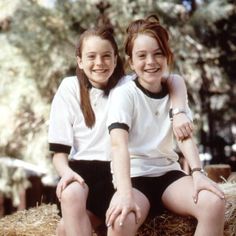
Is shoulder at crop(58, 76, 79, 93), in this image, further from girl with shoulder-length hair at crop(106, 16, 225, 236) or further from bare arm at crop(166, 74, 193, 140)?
bare arm at crop(166, 74, 193, 140)

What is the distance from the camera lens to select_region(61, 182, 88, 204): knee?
1.72m

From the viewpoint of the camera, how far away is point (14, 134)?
19.1ft

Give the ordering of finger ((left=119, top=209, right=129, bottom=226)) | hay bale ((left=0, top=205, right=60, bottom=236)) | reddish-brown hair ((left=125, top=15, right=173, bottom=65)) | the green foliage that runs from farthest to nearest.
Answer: the green foliage < hay bale ((left=0, top=205, right=60, bottom=236)) < reddish-brown hair ((left=125, top=15, right=173, bottom=65)) < finger ((left=119, top=209, right=129, bottom=226))

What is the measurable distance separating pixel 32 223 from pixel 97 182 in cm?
62

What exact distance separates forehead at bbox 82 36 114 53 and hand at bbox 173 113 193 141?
40 cm

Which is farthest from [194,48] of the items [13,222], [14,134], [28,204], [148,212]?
[148,212]

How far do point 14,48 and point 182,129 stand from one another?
4.06 meters

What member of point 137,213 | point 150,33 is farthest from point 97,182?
point 150,33

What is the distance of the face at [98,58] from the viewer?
6.58ft

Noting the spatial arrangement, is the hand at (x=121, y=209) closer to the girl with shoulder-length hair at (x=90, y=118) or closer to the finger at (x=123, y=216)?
the finger at (x=123, y=216)

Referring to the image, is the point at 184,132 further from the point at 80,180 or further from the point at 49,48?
the point at 49,48

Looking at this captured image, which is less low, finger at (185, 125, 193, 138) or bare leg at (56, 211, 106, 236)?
finger at (185, 125, 193, 138)

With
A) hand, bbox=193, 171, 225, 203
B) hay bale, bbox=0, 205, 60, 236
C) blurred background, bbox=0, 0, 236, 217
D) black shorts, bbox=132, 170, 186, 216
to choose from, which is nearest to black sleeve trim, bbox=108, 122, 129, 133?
black shorts, bbox=132, 170, 186, 216

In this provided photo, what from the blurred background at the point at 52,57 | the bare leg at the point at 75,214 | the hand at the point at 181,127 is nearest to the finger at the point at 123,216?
the bare leg at the point at 75,214
